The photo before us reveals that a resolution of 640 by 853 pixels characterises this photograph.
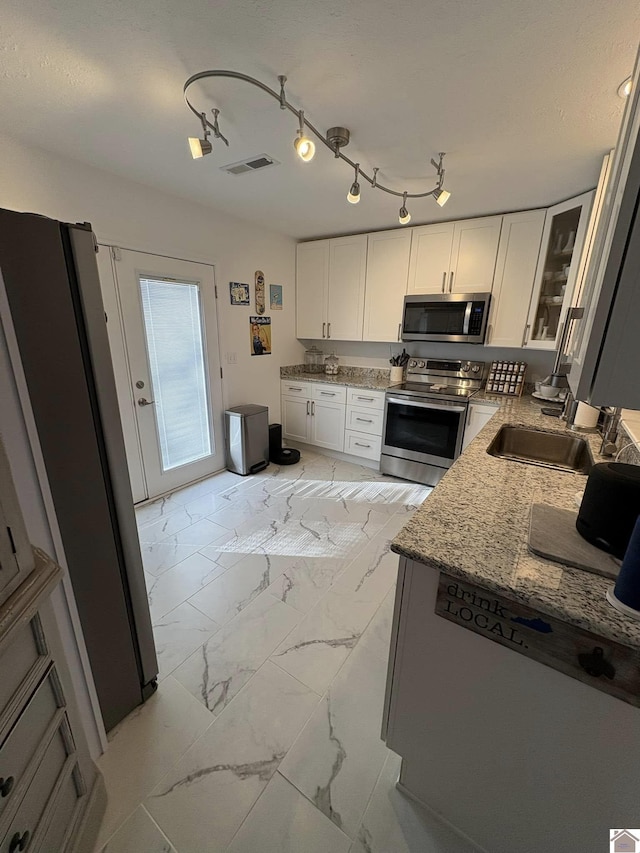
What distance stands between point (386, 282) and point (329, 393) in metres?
1.28

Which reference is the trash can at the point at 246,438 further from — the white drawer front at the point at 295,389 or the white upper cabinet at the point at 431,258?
the white upper cabinet at the point at 431,258

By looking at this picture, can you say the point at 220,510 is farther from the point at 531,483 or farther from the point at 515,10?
the point at 515,10

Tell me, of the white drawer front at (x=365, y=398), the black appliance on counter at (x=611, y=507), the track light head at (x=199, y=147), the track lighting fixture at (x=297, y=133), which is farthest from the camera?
the white drawer front at (x=365, y=398)

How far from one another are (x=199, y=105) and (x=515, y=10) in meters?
Answer: 1.26

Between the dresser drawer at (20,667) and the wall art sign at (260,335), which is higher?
the wall art sign at (260,335)

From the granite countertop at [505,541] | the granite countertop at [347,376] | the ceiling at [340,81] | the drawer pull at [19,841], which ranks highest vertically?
the ceiling at [340,81]

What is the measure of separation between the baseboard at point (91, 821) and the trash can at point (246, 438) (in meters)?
2.43

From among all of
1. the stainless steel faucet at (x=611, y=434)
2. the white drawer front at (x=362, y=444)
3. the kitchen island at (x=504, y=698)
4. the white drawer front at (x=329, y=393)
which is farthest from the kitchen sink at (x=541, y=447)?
the white drawer front at (x=329, y=393)

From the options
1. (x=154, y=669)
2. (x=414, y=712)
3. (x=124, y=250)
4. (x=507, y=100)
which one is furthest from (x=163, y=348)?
(x=414, y=712)

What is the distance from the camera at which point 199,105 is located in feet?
4.99

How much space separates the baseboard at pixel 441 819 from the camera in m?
1.00

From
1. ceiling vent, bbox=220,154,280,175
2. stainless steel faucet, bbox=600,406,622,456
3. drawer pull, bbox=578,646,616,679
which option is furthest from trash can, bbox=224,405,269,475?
drawer pull, bbox=578,646,616,679

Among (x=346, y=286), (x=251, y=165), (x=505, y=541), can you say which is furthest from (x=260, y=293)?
(x=505, y=541)

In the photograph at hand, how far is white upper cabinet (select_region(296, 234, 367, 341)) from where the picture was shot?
11.8 ft
